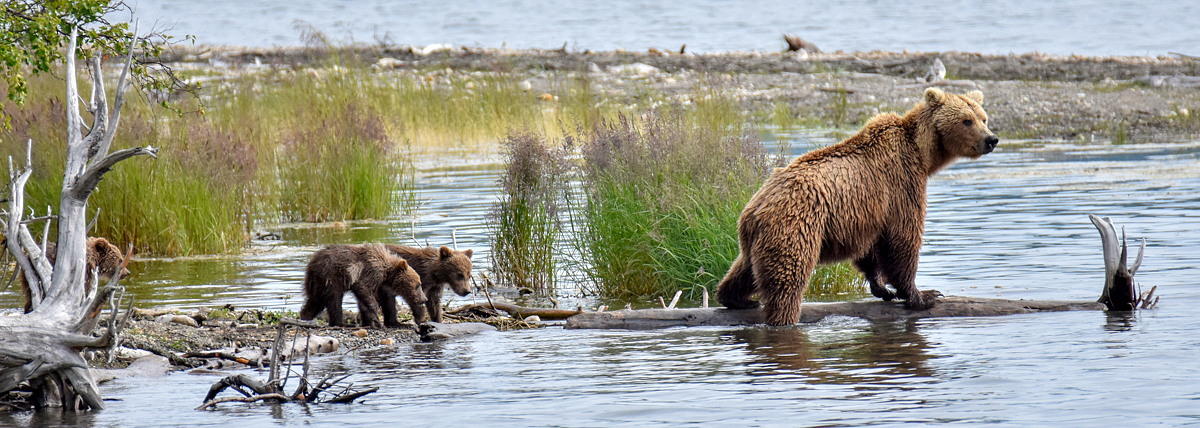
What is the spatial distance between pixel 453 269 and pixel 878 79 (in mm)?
24604

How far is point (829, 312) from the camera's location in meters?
9.00

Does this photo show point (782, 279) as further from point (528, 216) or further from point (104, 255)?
point (104, 255)

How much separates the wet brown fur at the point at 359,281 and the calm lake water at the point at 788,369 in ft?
1.89

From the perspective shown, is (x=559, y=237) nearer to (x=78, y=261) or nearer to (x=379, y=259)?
(x=379, y=259)

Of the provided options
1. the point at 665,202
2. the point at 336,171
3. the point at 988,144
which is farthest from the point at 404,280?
the point at 336,171

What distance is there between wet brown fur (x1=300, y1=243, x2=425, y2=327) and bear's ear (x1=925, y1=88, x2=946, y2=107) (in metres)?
3.63

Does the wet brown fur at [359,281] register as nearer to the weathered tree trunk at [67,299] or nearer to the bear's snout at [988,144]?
the weathered tree trunk at [67,299]

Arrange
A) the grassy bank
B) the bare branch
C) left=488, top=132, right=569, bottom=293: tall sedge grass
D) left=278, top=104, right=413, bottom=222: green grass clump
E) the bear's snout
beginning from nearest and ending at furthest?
the bare branch, the bear's snout, left=488, top=132, right=569, bottom=293: tall sedge grass, the grassy bank, left=278, top=104, right=413, bottom=222: green grass clump

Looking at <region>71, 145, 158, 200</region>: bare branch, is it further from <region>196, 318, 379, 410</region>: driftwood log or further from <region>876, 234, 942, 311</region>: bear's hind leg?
<region>876, 234, 942, 311</region>: bear's hind leg

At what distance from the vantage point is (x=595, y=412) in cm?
659

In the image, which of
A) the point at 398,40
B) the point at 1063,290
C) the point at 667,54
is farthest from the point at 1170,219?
the point at 398,40

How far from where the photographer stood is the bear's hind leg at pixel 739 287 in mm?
8891

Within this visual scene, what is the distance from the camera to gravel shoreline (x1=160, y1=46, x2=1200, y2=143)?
27.6 meters

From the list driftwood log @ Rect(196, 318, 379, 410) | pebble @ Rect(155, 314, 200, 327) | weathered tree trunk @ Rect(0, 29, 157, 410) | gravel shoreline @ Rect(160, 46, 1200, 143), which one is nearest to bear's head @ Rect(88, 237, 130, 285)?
pebble @ Rect(155, 314, 200, 327)
